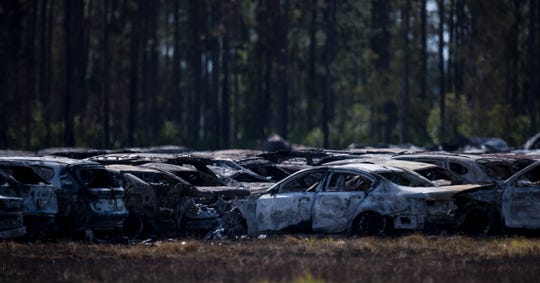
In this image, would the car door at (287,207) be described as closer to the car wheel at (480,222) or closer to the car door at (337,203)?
the car door at (337,203)

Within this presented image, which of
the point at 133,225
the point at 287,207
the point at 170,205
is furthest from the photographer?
the point at 170,205

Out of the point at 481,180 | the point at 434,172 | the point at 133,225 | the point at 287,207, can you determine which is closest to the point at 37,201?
the point at 133,225

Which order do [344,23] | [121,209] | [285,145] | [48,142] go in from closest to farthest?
[121,209], [285,145], [48,142], [344,23]

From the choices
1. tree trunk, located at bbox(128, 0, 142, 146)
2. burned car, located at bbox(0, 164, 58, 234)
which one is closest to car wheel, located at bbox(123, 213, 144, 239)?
burned car, located at bbox(0, 164, 58, 234)

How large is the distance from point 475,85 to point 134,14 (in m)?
22.3

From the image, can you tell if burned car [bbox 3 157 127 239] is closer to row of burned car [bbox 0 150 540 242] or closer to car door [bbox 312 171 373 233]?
row of burned car [bbox 0 150 540 242]

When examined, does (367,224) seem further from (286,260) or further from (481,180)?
(286,260)

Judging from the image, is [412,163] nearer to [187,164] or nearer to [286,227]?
[286,227]

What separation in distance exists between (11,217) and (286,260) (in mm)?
4493

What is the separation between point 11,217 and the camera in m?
16.3

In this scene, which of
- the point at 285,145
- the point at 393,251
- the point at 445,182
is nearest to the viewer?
the point at 393,251

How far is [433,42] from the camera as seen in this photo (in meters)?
78.9

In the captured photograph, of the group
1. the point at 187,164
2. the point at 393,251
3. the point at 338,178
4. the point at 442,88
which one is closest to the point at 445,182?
the point at 338,178

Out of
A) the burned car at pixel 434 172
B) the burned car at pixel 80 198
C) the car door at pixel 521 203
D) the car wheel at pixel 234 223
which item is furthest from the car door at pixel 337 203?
the burned car at pixel 80 198
